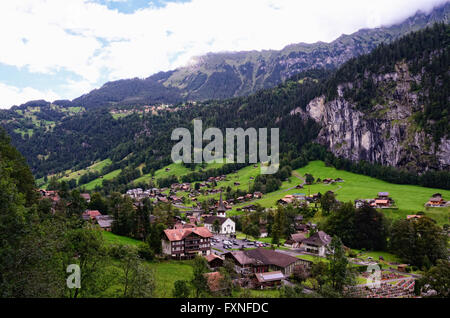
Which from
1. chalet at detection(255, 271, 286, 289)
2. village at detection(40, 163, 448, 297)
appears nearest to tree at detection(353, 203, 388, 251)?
village at detection(40, 163, 448, 297)

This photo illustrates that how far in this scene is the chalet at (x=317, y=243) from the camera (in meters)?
64.8

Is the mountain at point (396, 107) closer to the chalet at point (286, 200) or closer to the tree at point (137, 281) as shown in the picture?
the chalet at point (286, 200)

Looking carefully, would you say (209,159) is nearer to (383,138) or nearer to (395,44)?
(383,138)

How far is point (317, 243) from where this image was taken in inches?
2591

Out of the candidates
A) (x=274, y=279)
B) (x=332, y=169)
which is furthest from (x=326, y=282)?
(x=332, y=169)

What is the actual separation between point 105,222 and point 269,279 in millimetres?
40505

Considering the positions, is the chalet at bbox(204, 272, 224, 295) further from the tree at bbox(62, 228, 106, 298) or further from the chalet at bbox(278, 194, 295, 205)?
the chalet at bbox(278, 194, 295, 205)

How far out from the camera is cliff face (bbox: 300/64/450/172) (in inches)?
5261

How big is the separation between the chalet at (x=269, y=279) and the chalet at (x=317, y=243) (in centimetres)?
2020

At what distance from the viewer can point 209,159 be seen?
185 meters

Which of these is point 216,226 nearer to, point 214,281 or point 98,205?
point 98,205

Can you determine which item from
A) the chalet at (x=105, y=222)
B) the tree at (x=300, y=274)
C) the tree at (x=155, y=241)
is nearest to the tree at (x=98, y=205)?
the chalet at (x=105, y=222)
